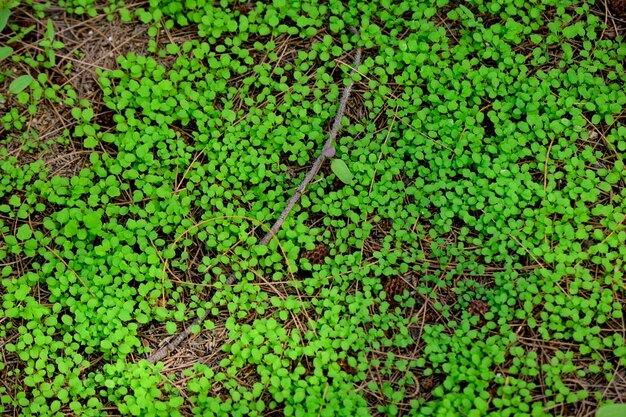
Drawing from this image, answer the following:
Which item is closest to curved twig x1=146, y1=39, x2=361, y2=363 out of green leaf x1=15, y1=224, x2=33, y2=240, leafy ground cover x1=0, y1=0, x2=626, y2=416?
leafy ground cover x1=0, y1=0, x2=626, y2=416

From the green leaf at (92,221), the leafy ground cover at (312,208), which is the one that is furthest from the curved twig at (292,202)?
the green leaf at (92,221)

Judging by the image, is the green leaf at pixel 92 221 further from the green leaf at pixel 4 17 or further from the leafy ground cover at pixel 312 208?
the green leaf at pixel 4 17

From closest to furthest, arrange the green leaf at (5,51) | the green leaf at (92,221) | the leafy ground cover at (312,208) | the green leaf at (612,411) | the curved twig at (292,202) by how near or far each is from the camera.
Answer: the green leaf at (612,411) → the leafy ground cover at (312,208) → the curved twig at (292,202) → the green leaf at (92,221) → the green leaf at (5,51)

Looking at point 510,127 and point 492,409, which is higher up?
point 510,127

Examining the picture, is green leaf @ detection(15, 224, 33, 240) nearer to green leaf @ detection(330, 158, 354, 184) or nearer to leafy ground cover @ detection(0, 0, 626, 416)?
leafy ground cover @ detection(0, 0, 626, 416)

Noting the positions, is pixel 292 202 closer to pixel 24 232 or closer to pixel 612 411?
pixel 24 232

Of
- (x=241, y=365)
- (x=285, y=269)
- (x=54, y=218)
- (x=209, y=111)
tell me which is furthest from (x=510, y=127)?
(x=54, y=218)

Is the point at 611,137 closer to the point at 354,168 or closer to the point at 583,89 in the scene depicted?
the point at 583,89
